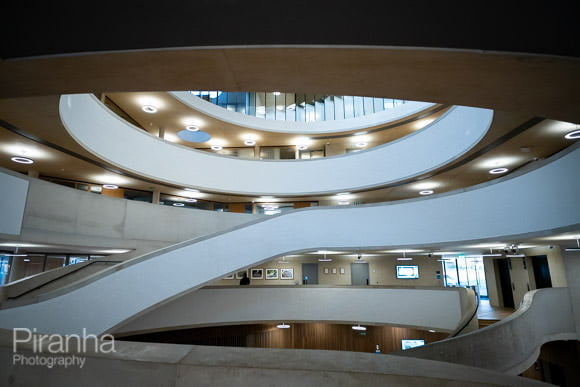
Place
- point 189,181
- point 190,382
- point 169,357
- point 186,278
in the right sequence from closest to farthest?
point 190,382 < point 169,357 < point 186,278 < point 189,181

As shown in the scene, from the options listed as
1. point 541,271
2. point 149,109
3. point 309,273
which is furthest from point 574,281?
point 149,109

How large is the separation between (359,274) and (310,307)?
602cm

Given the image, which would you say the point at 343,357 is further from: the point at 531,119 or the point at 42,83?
the point at 531,119

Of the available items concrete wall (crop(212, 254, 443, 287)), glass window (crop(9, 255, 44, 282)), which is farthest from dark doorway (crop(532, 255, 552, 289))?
glass window (crop(9, 255, 44, 282))

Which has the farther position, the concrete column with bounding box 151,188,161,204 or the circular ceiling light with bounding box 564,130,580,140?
the concrete column with bounding box 151,188,161,204

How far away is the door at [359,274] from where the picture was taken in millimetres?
19828

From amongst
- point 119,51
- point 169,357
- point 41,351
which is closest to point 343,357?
point 169,357

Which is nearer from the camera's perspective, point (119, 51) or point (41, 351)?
point (41, 351)

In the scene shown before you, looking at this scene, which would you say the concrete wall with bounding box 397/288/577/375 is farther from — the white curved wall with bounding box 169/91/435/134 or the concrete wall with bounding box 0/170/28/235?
the concrete wall with bounding box 0/170/28/235

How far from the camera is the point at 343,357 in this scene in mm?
2422

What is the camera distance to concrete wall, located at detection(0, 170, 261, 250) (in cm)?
927

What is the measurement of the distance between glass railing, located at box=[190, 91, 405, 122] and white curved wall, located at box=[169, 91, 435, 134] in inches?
61.8

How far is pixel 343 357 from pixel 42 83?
369 cm

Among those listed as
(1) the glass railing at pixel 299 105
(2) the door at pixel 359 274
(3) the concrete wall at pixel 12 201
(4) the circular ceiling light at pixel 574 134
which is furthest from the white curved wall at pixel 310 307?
(1) the glass railing at pixel 299 105
